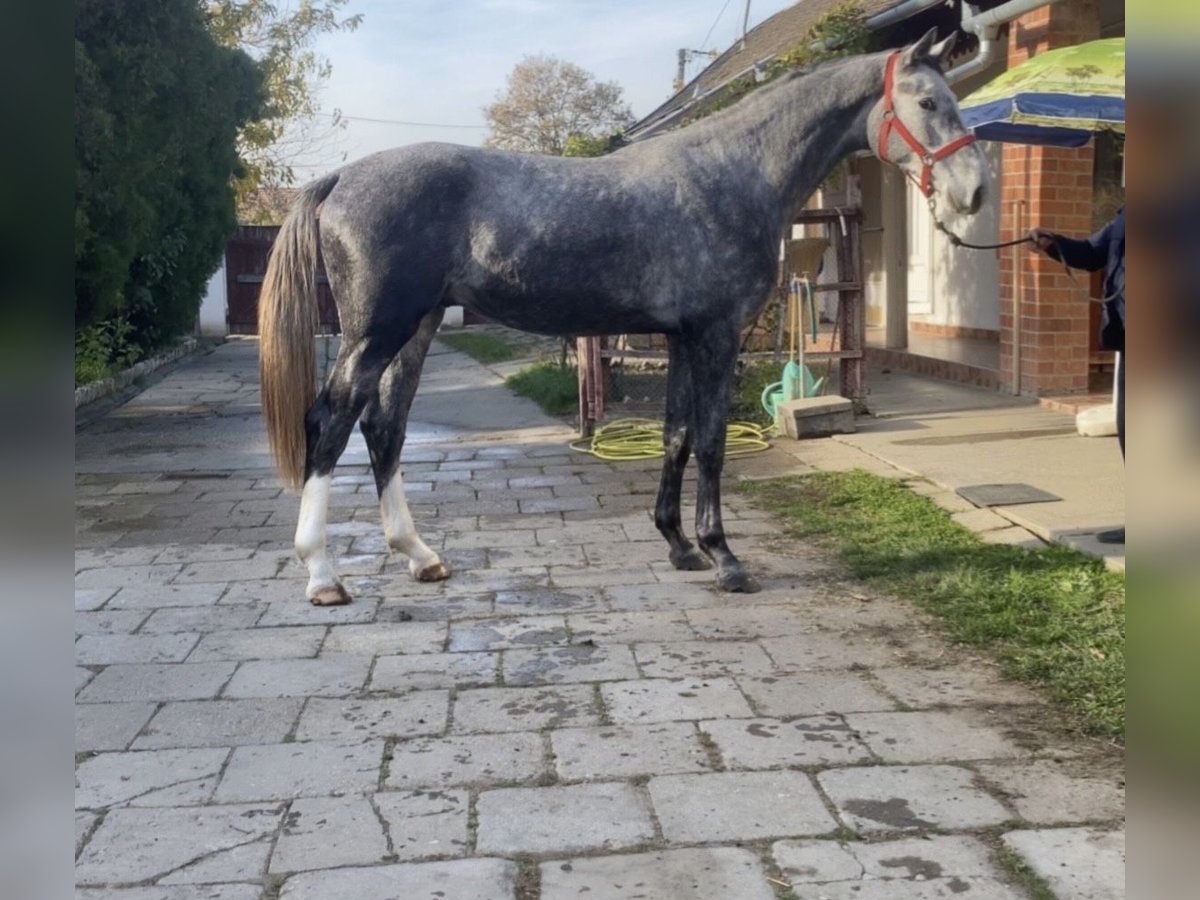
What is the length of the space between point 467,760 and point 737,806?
725 millimetres

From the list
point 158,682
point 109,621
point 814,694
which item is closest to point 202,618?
point 109,621

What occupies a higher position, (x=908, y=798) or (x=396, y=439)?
(x=396, y=439)

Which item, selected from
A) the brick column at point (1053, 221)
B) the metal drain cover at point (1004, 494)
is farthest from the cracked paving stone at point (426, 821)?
the brick column at point (1053, 221)

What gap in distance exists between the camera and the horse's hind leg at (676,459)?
4742 mm

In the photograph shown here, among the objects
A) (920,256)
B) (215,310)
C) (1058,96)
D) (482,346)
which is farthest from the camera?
(215,310)

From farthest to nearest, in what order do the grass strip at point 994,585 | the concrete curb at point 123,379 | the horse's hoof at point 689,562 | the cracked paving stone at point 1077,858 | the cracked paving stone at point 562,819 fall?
1. the concrete curb at point 123,379
2. the horse's hoof at point 689,562
3. the grass strip at point 994,585
4. the cracked paving stone at point 562,819
5. the cracked paving stone at point 1077,858

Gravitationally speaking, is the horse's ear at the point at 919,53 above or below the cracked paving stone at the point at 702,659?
above

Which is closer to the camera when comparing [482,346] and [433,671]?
[433,671]

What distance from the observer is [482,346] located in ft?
60.2

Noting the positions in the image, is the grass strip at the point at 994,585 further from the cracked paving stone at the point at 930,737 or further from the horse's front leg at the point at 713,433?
the horse's front leg at the point at 713,433

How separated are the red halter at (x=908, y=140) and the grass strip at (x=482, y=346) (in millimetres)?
11591

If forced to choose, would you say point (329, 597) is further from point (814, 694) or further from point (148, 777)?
point (814, 694)
